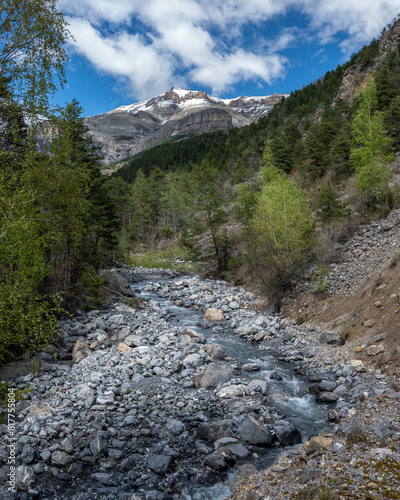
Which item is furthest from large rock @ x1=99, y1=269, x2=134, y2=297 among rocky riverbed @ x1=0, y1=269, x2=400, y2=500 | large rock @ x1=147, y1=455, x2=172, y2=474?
large rock @ x1=147, y1=455, x2=172, y2=474

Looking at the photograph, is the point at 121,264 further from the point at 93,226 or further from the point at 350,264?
the point at 350,264

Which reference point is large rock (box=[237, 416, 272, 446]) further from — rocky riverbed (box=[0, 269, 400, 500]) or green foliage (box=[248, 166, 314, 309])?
green foliage (box=[248, 166, 314, 309])

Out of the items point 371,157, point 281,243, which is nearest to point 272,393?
point 281,243

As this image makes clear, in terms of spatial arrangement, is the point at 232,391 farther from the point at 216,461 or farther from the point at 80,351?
the point at 80,351

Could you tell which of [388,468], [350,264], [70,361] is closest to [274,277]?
[350,264]

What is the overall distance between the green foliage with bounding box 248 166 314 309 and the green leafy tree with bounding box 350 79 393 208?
20.6 ft

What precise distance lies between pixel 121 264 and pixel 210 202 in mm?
18571

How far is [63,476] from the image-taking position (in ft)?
21.3

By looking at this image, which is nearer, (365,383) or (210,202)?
(365,383)

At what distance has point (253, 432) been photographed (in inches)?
303

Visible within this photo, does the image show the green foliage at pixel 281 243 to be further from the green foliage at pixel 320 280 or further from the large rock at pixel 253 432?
the large rock at pixel 253 432

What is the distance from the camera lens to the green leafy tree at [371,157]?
69.2 ft

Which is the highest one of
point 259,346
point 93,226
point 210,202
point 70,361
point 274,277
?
point 210,202

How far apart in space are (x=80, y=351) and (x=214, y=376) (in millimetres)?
5575
